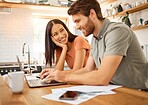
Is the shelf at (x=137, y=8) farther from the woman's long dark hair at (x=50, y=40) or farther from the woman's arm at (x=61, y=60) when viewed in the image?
the woman's arm at (x=61, y=60)

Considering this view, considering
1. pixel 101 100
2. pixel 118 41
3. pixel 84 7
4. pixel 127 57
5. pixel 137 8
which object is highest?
pixel 137 8

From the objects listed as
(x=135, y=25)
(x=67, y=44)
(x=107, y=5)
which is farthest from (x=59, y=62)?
(x=107, y=5)

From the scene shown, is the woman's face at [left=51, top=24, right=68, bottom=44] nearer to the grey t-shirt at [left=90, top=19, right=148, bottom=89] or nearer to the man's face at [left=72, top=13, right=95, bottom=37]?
the man's face at [left=72, top=13, right=95, bottom=37]

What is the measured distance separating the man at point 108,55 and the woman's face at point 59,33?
69 cm

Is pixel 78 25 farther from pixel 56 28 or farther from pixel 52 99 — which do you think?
pixel 52 99

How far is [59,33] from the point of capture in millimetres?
2385

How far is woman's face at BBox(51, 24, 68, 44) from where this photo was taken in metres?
2.37

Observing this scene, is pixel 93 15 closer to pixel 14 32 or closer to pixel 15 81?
pixel 15 81

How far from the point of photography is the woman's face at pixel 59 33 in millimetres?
2371

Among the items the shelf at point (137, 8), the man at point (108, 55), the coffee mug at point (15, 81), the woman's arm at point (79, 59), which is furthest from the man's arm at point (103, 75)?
the shelf at point (137, 8)

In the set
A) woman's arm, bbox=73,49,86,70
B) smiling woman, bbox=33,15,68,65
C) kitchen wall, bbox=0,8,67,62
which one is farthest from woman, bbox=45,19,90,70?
smiling woman, bbox=33,15,68,65

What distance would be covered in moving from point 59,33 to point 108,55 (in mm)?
1202

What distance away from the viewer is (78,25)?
67.7 inches

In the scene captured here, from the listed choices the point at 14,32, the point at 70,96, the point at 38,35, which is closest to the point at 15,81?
the point at 70,96
